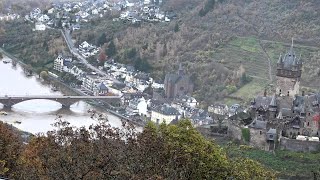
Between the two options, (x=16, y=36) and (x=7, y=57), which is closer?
(x=7, y=57)

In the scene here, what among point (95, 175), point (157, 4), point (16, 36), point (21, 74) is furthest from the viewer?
point (157, 4)

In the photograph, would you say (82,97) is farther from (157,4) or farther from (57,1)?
(57,1)

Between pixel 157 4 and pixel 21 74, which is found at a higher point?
pixel 157 4

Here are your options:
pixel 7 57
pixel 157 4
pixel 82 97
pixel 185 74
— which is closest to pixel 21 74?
pixel 7 57

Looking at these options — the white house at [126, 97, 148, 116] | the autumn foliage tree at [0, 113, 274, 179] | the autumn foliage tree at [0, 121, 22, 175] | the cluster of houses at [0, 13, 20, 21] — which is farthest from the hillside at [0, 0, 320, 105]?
the autumn foliage tree at [0, 113, 274, 179]

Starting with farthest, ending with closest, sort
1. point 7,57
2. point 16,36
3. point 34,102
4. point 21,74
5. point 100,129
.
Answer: point 16,36
point 7,57
point 21,74
point 34,102
point 100,129
